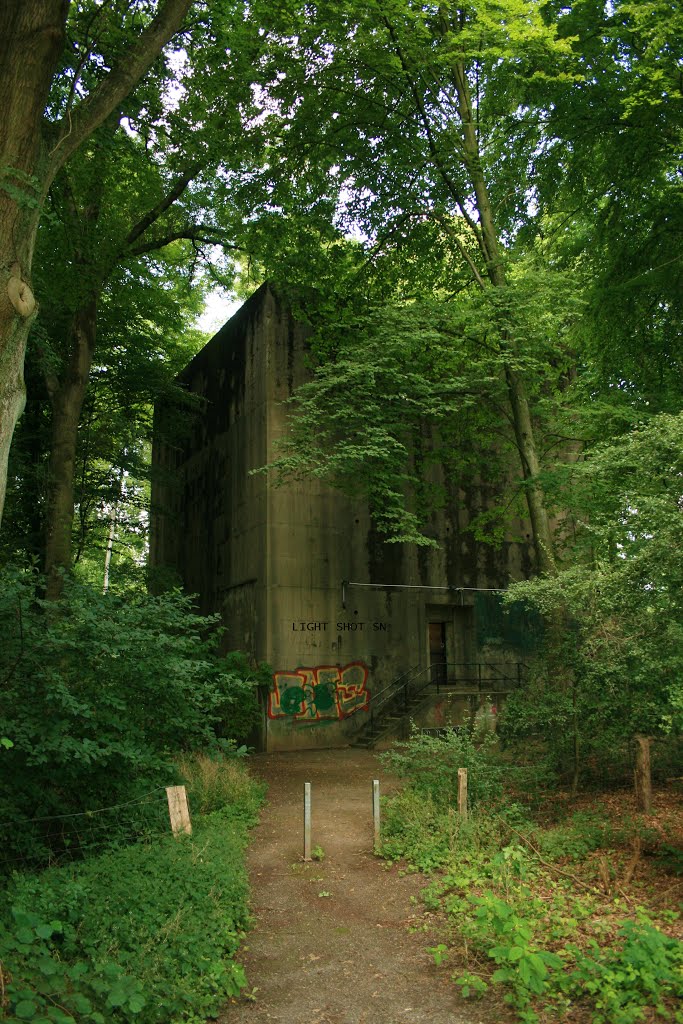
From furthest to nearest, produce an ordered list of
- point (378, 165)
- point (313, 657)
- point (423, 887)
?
point (313, 657) < point (378, 165) < point (423, 887)

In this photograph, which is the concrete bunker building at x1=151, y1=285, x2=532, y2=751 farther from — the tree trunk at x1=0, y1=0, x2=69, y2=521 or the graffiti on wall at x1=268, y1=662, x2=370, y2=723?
the tree trunk at x1=0, y1=0, x2=69, y2=521

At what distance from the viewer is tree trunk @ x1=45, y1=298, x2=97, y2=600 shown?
51.6 feet

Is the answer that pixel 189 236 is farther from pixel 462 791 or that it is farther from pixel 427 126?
pixel 462 791

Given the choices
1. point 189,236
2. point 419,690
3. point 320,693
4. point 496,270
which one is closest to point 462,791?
point 320,693

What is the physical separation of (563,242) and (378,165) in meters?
4.37

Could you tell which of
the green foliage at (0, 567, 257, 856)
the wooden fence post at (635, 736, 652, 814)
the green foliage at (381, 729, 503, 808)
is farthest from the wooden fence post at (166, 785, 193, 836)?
the wooden fence post at (635, 736, 652, 814)

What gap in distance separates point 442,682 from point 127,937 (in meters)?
15.8

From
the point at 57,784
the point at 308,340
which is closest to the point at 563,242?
the point at 308,340

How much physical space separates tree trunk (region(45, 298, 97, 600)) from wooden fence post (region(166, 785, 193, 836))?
7.62m

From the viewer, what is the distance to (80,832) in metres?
8.37

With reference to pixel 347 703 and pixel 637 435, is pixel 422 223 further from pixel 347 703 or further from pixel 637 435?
pixel 347 703

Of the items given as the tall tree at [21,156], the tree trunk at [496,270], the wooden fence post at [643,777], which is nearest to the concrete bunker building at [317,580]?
the tree trunk at [496,270]

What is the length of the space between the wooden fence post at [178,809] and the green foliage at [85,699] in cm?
33

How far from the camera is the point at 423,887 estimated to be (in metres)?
7.96
